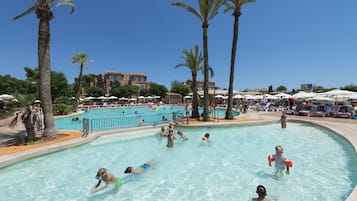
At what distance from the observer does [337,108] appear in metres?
16.5

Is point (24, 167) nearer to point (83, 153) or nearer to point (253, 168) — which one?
point (83, 153)

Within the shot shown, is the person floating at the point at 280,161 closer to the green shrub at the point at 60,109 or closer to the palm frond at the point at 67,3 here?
→ the palm frond at the point at 67,3

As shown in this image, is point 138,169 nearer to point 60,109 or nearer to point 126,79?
point 60,109

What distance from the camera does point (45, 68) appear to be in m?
8.56

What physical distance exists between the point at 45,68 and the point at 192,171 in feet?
27.9

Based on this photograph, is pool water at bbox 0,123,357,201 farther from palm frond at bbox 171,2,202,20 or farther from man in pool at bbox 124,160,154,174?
palm frond at bbox 171,2,202,20

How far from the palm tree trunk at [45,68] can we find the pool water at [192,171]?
209 cm

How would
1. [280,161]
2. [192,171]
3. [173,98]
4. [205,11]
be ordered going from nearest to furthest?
[280,161] < [192,171] < [205,11] < [173,98]

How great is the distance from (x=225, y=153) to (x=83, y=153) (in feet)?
21.6

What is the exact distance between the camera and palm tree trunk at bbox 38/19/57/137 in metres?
8.44

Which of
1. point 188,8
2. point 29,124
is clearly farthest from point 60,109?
point 188,8

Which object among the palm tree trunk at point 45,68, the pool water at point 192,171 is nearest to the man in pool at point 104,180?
the pool water at point 192,171

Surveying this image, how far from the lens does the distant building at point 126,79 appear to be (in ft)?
229

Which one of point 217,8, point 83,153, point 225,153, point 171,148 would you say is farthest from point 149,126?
point 217,8
